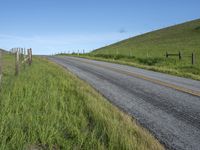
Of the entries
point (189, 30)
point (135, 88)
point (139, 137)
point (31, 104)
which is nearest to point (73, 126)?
point (139, 137)

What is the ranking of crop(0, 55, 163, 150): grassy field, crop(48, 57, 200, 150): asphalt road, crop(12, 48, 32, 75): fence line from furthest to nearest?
crop(12, 48, 32, 75): fence line → crop(48, 57, 200, 150): asphalt road → crop(0, 55, 163, 150): grassy field

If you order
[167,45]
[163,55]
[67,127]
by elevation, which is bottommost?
[67,127]

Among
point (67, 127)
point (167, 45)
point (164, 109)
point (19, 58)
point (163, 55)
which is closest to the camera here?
point (67, 127)

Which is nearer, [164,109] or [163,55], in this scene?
[164,109]

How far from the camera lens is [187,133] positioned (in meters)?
5.27

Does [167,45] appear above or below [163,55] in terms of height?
above

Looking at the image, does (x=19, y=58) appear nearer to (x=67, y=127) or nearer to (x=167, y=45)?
(x=67, y=127)

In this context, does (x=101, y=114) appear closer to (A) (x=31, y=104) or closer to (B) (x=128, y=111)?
(B) (x=128, y=111)

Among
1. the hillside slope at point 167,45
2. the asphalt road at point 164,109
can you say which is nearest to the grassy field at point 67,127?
the asphalt road at point 164,109

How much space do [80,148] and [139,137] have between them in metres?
1.07

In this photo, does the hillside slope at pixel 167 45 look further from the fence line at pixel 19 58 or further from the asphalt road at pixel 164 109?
the asphalt road at pixel 164 109

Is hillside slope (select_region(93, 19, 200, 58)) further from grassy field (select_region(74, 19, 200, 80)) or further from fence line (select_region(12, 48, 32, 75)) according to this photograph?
fence line (select_region(12, 48, 32, 75))

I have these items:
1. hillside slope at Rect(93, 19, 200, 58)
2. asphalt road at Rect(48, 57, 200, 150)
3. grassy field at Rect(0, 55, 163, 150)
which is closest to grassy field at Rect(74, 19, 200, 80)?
hillside slope at Rect(93, 19, 200, 58)

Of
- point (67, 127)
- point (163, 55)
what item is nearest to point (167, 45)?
point (163, 55)
